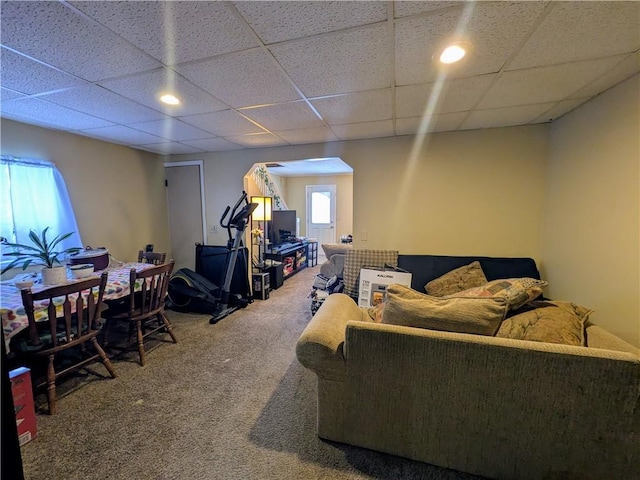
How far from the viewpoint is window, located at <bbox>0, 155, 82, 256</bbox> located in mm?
2430

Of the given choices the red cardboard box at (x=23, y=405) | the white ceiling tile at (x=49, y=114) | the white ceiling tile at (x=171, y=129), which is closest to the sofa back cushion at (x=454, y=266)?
the white ceiling tile at (x=171, y=129)

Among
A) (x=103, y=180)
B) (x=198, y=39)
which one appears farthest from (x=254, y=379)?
(x=103, y=180)

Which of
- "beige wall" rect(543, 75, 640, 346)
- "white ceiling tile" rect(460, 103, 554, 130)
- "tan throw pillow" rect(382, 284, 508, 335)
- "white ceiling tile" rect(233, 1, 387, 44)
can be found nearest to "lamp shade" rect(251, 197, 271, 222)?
"white ceiling tile" rect(460, 103, 554, 130)

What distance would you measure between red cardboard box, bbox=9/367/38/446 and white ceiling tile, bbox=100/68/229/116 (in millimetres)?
1858

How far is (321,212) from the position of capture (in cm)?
721

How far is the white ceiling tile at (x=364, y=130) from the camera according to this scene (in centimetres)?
265

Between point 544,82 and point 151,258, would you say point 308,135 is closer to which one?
point 544,82

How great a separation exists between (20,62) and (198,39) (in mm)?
1089

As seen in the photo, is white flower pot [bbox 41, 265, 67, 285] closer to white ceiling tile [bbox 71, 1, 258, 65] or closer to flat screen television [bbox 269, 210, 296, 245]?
white ceiling tile [bbox 71, 1, 258, 65]

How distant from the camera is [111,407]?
71.2 inches

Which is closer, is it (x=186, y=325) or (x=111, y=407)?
(x=111, y=407)

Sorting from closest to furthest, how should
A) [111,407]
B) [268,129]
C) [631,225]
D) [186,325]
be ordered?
[631,225], [111,407], [268,129], [186,325]

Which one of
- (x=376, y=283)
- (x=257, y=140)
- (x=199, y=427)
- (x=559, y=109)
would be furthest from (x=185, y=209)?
(x=559, y=109)

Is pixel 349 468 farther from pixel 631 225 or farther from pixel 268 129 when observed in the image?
pixel 268 129
